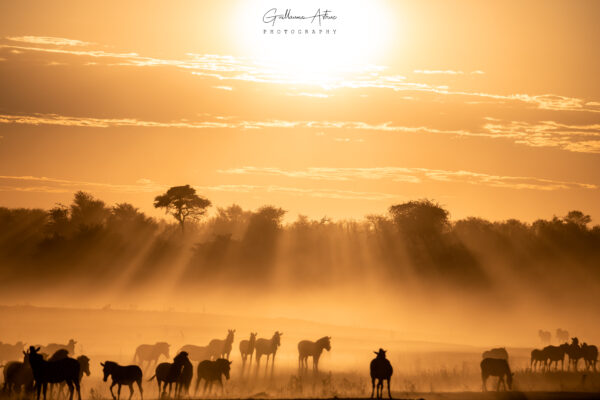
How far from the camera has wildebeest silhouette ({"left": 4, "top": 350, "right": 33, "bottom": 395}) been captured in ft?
136

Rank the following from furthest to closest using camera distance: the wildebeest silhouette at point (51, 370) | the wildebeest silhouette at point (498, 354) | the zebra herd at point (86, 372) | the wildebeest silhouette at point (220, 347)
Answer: the wildebeest silhouette at point (498, 354), the wildebeest silhouette at point (220, 347), the zebra herd at point (86, 372), the wildebeest silhouette at point (51, 370)

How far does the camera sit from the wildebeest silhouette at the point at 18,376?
4159cm

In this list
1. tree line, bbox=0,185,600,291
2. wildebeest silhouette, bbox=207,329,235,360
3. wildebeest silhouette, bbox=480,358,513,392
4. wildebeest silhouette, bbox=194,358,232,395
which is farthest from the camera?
tree line, bbox=0,185,600,291

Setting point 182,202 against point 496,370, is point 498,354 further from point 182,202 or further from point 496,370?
point 182,202

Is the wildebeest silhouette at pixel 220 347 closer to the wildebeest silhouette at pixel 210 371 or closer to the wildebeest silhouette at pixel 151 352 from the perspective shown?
the wildebeest silhouette at pixel 151 352

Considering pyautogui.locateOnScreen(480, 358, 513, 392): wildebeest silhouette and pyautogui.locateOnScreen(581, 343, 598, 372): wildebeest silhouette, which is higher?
pyautogui.locateOnScreen(581, 343, 598, 372): wildebeest silhouette

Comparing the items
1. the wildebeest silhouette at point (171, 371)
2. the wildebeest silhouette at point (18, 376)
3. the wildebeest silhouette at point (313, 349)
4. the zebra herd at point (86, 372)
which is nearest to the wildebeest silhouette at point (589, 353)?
the wildebeest silhouette at point (313, 349)

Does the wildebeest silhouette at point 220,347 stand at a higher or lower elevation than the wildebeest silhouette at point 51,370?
higher

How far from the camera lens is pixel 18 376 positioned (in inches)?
1641

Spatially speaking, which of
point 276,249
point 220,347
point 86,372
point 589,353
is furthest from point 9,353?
point 276,249

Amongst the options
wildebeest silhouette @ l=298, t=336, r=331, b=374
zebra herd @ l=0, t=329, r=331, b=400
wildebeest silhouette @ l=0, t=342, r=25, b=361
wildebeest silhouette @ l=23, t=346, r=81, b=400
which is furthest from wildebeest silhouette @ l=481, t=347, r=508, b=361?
wildebeest silhouette @ l=0, t=342, r=25, b=361

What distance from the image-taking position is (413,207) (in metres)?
140

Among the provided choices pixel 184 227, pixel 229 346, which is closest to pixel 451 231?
pixel 184 227

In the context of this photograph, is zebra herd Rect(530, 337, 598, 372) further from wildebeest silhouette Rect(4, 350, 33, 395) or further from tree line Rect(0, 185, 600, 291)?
tree line Rect(0, 185, 600, 291)
